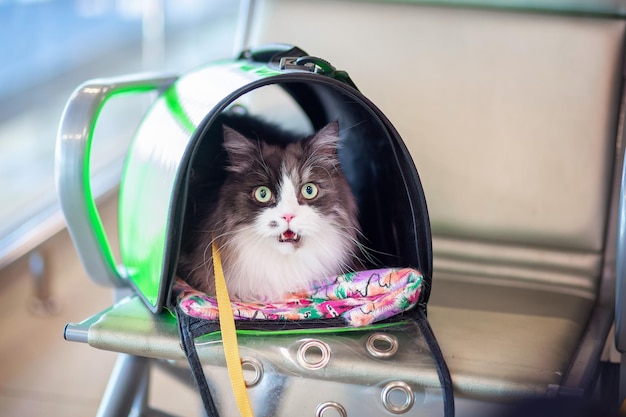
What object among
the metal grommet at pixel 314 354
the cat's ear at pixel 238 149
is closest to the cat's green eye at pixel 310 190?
the cat's ear at pixel 238 149

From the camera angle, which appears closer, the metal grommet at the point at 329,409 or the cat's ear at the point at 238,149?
the metal grommet at the point at 329,409

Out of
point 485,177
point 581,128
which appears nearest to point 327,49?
point 485,177

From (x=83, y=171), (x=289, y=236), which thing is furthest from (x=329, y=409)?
(x=83, y=171)

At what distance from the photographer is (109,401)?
124cm

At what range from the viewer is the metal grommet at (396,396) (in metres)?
0.96

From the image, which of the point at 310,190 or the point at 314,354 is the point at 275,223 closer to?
the point at 310,190

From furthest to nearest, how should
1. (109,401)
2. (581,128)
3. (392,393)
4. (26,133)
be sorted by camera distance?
1. (26,133)
2. (581,128)
3. (109,401)
4. (392,393)

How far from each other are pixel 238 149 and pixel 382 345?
41 centimetres

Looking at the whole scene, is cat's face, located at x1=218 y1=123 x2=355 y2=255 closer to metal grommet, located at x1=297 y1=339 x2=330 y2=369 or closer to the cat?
the cat

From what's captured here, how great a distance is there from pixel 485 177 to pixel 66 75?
6.86 ft

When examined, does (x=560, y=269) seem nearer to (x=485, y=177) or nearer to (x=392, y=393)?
(x=485, y=177)

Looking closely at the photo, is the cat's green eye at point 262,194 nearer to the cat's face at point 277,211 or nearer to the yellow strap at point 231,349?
the cat's face at point 277,211

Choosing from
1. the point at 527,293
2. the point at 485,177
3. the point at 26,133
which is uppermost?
the point at 485,177

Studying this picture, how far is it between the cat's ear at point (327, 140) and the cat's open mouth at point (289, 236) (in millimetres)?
166
